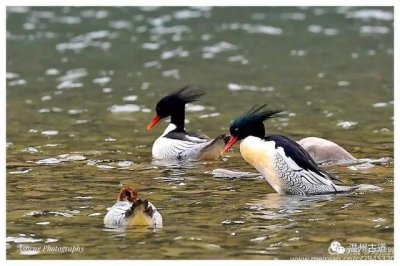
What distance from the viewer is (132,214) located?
34.2ft

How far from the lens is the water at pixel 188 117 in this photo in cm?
1037

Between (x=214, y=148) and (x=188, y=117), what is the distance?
152 inches

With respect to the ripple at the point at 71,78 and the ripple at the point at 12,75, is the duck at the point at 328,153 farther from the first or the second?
the ripple at the point at 12,75

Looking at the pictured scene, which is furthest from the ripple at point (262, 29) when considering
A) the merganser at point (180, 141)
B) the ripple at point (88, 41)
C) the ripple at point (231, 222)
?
the ripple at point (231, 222)

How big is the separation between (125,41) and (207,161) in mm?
11814

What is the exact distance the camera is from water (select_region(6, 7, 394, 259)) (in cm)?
1037

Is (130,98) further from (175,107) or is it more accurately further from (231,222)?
(231,222)

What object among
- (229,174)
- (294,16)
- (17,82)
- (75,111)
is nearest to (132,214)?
(229,174)

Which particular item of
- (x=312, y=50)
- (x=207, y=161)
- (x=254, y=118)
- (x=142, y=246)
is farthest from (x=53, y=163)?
(x=312, y=50)

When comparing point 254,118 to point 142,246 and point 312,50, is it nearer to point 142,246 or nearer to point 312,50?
point 142,246

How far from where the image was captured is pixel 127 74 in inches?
888

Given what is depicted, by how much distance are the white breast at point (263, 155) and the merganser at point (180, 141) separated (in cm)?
199

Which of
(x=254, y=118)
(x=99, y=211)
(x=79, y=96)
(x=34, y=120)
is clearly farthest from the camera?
(x=79, y=96)
